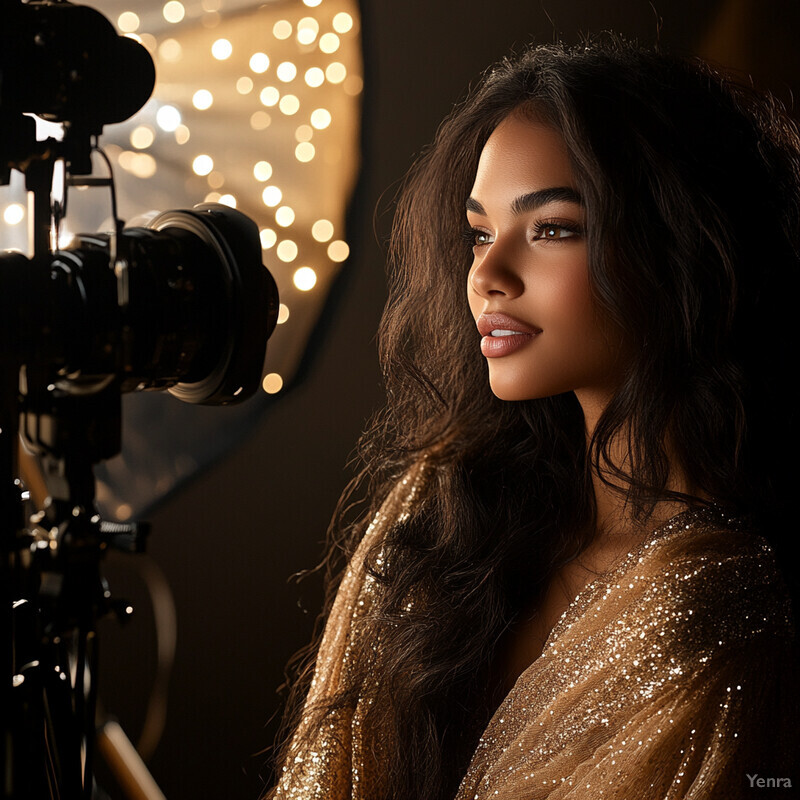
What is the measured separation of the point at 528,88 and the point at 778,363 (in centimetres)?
44

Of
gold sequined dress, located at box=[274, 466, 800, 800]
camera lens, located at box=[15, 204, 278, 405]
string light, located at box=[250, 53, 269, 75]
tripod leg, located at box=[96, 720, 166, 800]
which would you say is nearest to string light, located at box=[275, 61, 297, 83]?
string light, located at box=[250, 53, 269, 75]

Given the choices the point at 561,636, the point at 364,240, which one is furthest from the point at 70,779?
the point at 364,240

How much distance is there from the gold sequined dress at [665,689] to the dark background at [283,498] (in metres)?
0.84

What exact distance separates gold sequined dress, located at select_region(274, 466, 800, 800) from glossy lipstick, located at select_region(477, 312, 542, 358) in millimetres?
251

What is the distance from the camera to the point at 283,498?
1745mm

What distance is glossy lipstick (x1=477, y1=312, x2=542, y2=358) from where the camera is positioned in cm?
90

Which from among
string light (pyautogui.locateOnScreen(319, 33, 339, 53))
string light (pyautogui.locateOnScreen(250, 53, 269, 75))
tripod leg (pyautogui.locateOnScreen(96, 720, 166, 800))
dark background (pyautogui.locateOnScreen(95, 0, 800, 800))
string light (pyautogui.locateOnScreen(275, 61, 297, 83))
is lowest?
tripod leg (pyautogui.locateOnScreen(96, 720, 166, 800))

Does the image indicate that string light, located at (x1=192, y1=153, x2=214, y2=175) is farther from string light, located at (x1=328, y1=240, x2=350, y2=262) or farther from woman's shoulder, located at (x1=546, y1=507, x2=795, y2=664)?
woman's shoulder, located at (x1=546, y1=507, x2=795, y2=664)

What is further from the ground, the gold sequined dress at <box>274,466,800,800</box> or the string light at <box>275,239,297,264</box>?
the string light at <box>275,239,297,264</box>

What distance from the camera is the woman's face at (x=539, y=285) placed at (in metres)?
0.89

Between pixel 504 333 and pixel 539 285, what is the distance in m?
0.06

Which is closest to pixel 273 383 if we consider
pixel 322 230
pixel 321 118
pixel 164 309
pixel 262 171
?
pixel 322 230

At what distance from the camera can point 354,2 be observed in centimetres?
156

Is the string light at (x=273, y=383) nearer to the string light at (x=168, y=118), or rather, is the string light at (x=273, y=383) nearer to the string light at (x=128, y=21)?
the string light at (x=168, y=118)
